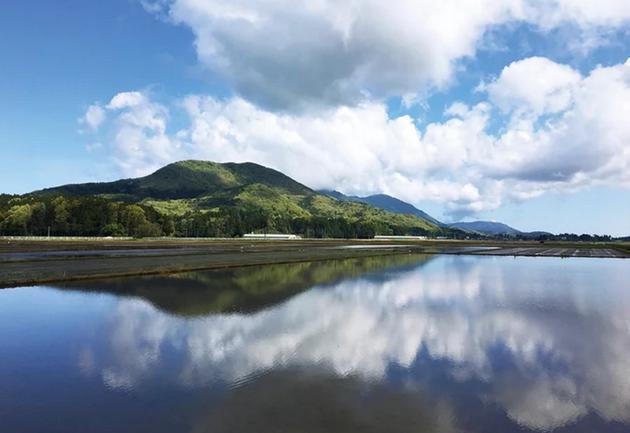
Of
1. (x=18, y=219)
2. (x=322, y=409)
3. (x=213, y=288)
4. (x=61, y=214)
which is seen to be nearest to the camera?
(x=322, y=409)

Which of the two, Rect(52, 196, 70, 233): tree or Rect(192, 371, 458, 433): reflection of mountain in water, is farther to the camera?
Rect(52, 196, 70, 233): tree

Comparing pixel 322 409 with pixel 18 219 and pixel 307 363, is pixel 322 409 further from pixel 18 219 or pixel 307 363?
pixel 18 219

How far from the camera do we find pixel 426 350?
2044cm

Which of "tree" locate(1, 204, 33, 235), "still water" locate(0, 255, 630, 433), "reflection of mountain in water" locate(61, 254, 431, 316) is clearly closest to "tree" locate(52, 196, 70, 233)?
"tree" locate(1, 204, 33, 235)

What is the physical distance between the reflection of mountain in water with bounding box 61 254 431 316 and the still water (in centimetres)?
44

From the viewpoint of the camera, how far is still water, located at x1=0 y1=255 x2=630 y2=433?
41.7ft

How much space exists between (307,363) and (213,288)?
75.3 ft

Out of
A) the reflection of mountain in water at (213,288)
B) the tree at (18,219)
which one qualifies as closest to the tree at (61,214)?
the tree at (18,219)

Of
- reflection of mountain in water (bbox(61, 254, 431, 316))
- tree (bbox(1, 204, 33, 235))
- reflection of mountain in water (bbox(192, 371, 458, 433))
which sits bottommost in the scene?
reflection of mountain in water (bbox(192, 371, 458, 433))

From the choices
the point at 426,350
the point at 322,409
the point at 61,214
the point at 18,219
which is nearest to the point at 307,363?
the point at 322,409

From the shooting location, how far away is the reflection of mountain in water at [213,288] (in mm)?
30561

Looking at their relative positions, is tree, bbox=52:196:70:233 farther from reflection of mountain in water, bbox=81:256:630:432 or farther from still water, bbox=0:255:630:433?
reflection of mountain in water, bbox=81:256:630:432

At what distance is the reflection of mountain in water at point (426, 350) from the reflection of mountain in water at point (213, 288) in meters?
2.14

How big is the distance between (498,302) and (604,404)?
20928mm
